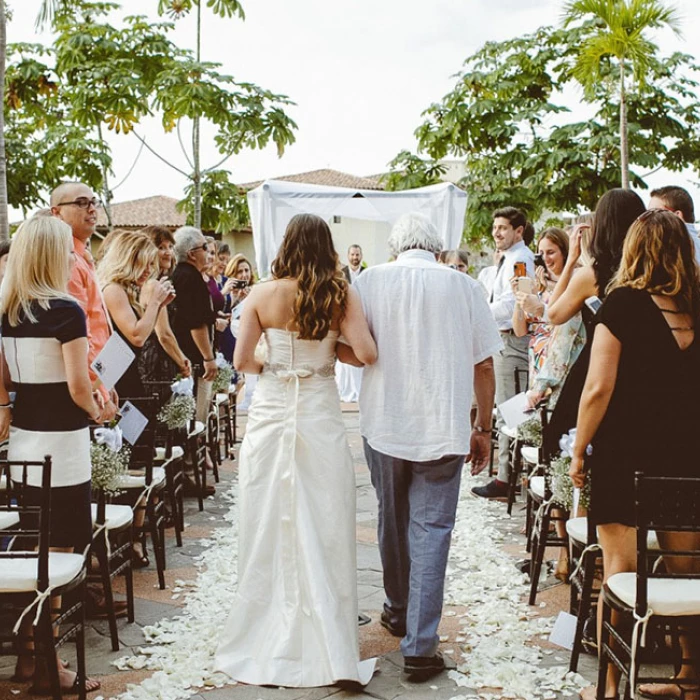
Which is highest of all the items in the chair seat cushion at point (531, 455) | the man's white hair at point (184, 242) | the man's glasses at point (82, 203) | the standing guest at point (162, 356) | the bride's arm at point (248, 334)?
the man's glasses at point (82, 203)

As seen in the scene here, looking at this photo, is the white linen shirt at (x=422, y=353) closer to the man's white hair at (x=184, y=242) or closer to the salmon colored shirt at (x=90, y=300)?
the salmon colored shirt at (x=90, y=300)

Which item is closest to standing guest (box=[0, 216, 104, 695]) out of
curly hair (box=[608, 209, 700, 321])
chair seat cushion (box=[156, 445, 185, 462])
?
chair seat cushion (box=[156, 445, 185, 462])

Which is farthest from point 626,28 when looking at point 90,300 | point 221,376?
point 90,300

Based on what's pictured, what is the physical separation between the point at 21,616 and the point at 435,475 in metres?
1.75

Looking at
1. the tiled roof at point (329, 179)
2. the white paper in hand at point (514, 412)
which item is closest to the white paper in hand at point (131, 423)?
the white paper in hand at point (514, 412)

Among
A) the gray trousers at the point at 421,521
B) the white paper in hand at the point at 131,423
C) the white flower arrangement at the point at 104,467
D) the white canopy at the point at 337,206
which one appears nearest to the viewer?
the gray trousers at the point at 421,521

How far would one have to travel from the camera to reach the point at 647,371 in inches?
132

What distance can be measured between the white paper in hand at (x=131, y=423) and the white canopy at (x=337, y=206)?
26.4 feet

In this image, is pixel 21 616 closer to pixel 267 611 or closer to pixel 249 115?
pixel 267 611

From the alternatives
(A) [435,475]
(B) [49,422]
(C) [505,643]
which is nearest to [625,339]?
(A) [435,475]

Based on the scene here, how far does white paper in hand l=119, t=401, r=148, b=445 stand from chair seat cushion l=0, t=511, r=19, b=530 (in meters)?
0.69

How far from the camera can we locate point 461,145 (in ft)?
52.5

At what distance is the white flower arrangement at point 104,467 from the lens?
13.7ft

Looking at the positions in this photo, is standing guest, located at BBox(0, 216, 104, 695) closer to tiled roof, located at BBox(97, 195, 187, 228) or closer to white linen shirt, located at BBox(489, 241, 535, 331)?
white linen shirt, located at BBox(489, 241, 535, 331)
